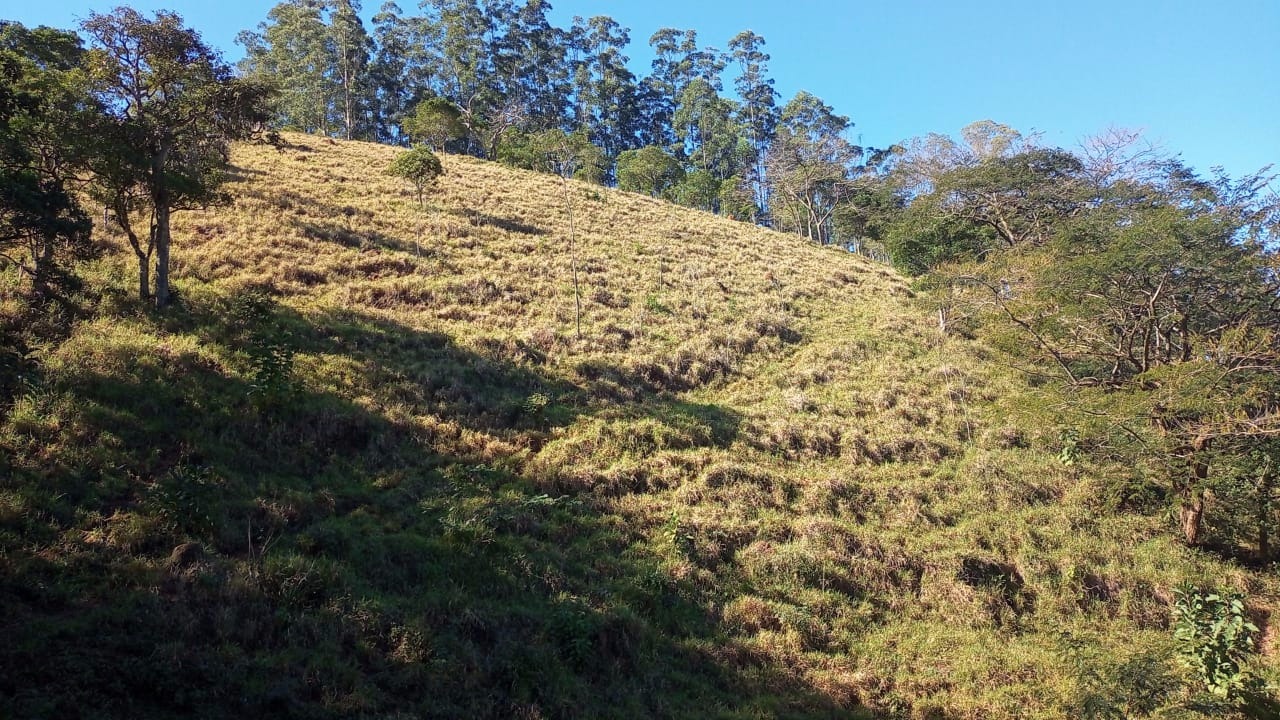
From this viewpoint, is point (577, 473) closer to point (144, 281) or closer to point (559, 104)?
point (144, 281)

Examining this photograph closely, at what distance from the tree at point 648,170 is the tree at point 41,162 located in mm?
39709

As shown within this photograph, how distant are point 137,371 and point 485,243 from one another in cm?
1558

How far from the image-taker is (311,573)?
7012mm

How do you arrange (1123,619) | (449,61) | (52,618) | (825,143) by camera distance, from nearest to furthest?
(52,618) < (1123,619) < (825,143) < (449,61)

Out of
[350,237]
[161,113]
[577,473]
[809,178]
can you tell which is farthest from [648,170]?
[577,473]

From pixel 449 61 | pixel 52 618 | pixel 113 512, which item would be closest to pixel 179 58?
pixel 113 512

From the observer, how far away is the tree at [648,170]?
49.3 meters

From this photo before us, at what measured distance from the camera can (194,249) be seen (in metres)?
17.4

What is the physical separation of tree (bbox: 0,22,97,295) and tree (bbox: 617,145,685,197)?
39.7m

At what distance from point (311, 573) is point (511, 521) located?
125 inches

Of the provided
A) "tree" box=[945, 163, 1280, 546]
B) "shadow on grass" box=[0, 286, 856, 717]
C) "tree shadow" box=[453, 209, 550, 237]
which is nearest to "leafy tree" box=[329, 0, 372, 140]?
"tree shadow" box=[453, 209, 550, 237]

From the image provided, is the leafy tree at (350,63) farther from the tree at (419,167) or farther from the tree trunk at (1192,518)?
the tree trunk at (1192,518)

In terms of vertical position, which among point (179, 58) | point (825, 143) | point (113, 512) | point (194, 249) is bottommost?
point (113, 512)

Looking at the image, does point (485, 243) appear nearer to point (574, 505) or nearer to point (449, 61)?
point (574, 505)
